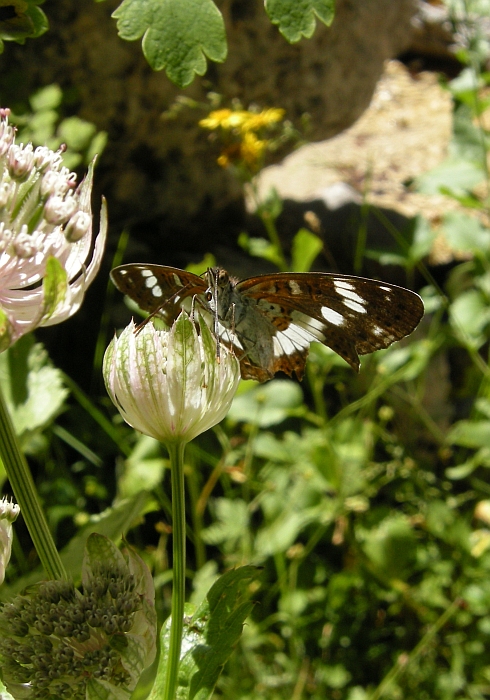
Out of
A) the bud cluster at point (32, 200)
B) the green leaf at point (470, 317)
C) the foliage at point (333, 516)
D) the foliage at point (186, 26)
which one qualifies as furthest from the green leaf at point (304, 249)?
the bud cluster at point (32, 200)

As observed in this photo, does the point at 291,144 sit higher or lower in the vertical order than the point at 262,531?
higher

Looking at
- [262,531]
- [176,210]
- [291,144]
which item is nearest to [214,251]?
[176,210]

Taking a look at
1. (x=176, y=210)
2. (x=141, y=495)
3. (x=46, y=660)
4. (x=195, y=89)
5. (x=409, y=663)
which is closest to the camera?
(x=46, y=660)

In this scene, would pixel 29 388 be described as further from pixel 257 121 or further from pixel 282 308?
pixel 257 121

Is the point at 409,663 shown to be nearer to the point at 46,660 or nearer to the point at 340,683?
the point at 340,683

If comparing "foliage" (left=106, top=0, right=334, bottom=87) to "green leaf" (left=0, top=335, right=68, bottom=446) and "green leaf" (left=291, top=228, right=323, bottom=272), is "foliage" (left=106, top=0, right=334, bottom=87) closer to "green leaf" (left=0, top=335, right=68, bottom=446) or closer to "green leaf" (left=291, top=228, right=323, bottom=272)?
"green leaf" (left=0, top=335, right=68, bottom=446)

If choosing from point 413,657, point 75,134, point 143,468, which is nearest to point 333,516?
point 413,657

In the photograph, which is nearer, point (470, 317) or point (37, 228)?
point (37, 228)
